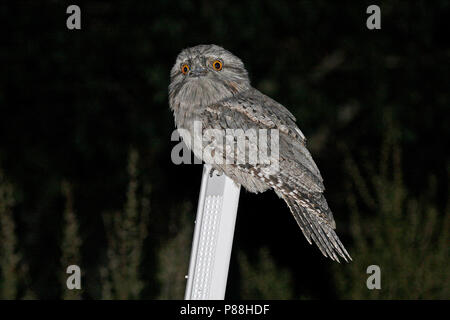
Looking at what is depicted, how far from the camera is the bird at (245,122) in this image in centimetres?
236

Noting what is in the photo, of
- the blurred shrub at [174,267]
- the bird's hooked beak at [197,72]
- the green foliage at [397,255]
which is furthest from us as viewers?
the green foliage at [397,255]

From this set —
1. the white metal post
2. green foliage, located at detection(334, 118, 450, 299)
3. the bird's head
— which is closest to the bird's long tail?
the bird's head

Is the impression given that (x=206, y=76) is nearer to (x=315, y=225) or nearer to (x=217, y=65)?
(x=217, y=65)

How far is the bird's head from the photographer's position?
246cm

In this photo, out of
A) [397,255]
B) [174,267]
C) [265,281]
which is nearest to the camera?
[174,267]

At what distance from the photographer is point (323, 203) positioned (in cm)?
236

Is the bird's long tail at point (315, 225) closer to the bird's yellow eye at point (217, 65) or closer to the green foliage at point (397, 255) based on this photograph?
the bird's yellow eye at point (217, 65)

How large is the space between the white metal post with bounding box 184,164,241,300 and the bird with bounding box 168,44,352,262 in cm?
63

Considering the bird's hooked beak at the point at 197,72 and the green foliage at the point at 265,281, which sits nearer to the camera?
the bird's hooked beak at the point at 197,72

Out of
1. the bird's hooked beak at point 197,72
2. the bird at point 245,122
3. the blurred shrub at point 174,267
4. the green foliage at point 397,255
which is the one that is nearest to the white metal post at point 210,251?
the bird at point 245,122

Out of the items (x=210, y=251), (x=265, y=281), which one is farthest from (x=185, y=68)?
(x=265, y=281)

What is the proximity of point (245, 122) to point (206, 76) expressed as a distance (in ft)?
0.92

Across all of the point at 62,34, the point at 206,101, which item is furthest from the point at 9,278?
the point at 62,34

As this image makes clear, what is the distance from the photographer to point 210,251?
164 centimetres
